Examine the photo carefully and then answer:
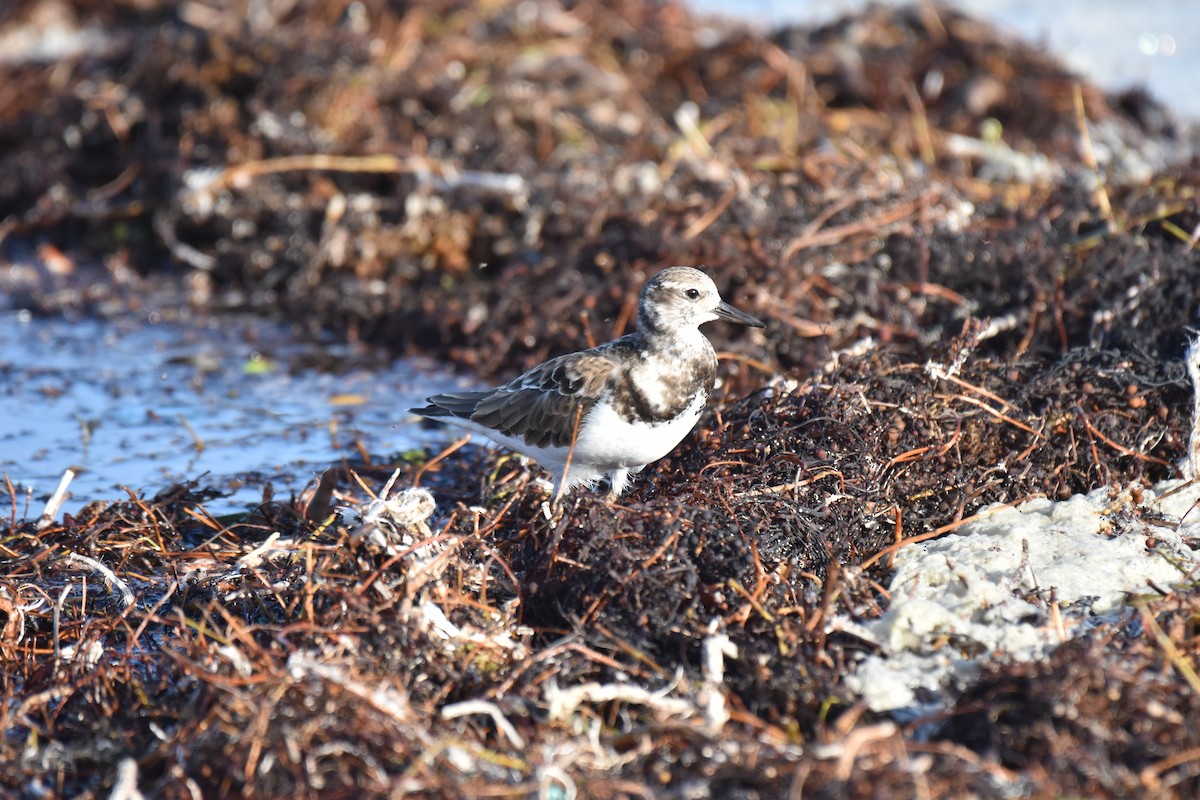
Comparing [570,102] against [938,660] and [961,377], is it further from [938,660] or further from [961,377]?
[938,660]

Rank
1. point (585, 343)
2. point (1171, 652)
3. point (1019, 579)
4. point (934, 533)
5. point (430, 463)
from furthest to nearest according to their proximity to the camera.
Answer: point (585, 343), point (430, 463), point (934, 533), point (1019, 579), point (1171, 652)

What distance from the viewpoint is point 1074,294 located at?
509 centimetres

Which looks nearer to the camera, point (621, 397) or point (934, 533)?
point (934, 533)

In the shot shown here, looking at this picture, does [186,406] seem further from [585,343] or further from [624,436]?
[624,436]

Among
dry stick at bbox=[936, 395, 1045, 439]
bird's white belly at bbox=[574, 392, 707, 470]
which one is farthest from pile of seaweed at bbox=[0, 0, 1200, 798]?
bird's white belly at bbox=[574, 392, 707, 470]

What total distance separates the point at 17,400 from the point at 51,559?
2133mm

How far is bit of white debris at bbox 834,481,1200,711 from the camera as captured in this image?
10.3ft

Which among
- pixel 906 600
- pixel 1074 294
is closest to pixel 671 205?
pixel 1074 294

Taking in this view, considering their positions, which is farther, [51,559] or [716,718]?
[51,559]

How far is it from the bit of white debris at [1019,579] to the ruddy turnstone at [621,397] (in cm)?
90

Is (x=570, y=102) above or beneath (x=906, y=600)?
above

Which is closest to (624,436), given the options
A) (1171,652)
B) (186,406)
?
(1171,652)

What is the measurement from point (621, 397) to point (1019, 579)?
4.47ft

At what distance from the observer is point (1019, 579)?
342 cm
